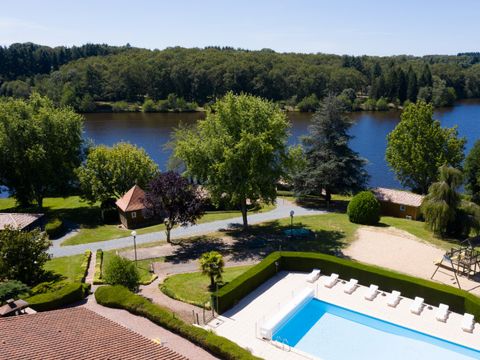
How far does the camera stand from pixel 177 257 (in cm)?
3003

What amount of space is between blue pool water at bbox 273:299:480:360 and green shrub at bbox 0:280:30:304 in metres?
13.1

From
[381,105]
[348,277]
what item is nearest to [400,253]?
[348,277]

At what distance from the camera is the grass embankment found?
118 ft

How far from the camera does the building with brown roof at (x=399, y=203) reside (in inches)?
1553

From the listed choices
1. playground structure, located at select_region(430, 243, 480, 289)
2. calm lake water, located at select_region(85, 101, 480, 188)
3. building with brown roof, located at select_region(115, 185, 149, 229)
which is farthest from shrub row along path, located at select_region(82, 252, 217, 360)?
calm lake water, located at select_region(85, 101, 480, 188)

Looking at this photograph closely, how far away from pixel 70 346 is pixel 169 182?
17582mm

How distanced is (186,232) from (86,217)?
42.4 ft

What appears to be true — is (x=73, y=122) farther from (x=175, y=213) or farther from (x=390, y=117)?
(x=390, y=117)

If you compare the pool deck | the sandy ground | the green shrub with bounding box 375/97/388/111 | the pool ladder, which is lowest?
the pool ladder

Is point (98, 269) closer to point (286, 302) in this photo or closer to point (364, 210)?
point (286, 302)

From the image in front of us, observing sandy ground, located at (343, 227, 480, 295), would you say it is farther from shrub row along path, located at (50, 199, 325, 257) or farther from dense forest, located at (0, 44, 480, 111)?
dense forest, located at (0, 44, 480, 111)

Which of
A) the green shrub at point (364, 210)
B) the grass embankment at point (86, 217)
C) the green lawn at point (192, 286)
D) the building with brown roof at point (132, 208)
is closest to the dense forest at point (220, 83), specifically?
the grass embankment at point (86, 217)

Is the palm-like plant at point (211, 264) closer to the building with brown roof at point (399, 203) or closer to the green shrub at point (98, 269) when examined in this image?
the green shrub at point (98, 269)

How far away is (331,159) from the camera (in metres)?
42.0
